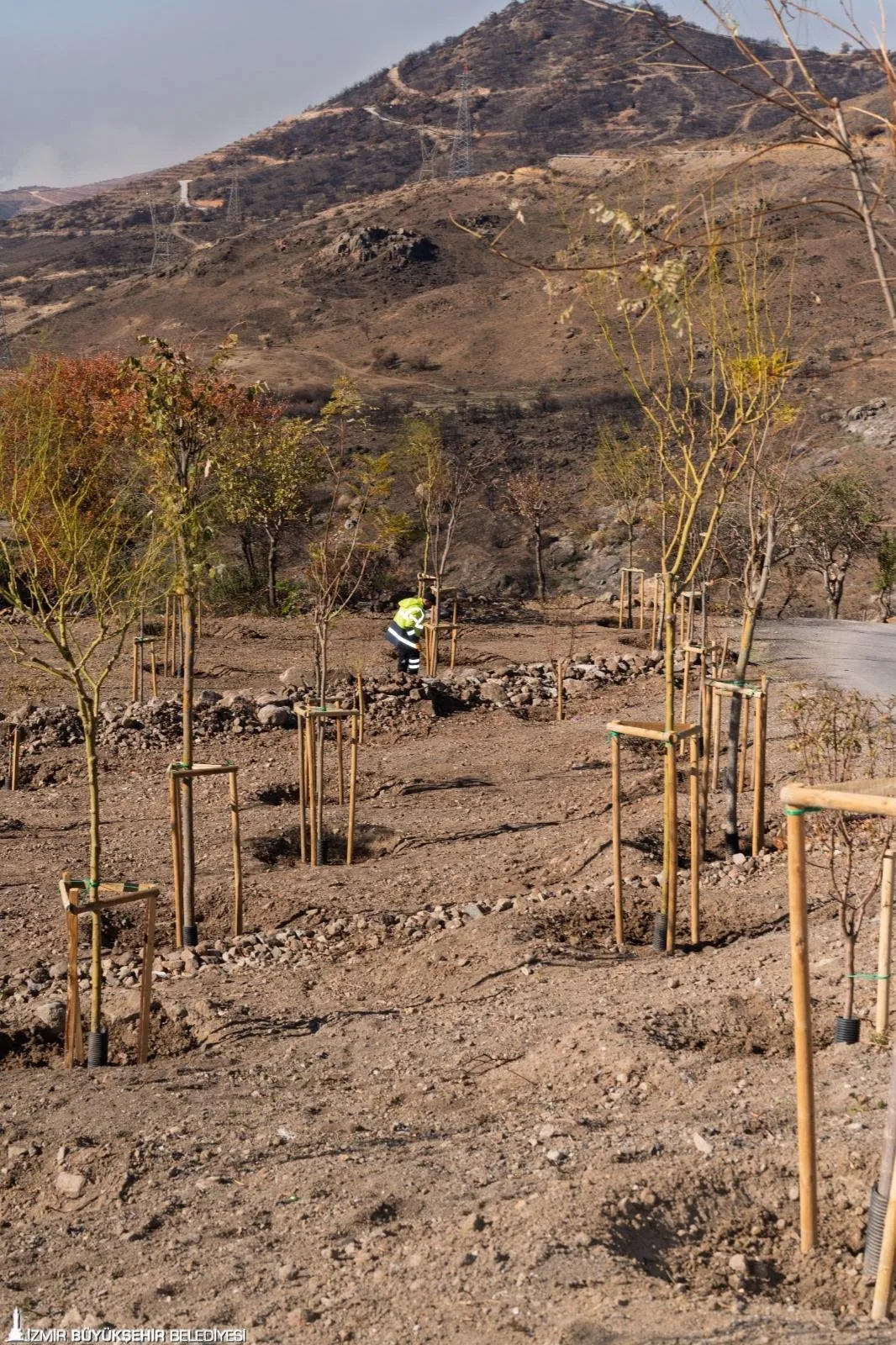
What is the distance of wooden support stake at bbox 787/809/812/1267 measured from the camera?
4000mm

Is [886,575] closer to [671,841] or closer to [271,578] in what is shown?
[271,578]

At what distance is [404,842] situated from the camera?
11531 millimetres

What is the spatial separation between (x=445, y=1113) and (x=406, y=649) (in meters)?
12.4

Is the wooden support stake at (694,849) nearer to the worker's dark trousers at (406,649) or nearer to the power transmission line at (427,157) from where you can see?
the worker's dark trousers at (406,649)

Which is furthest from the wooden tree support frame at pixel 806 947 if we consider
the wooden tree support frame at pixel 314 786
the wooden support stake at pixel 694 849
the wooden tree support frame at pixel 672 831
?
the wooden tree support frame at pixel 314 786

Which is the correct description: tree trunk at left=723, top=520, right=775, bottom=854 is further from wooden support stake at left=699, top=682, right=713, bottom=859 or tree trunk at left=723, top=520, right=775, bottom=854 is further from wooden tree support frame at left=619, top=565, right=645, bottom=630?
wooden tree support frame at left=619, top=565, right=645, bottom=630

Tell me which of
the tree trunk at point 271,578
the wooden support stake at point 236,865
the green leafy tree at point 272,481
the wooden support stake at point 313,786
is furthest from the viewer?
the tree trunk at point 271,578

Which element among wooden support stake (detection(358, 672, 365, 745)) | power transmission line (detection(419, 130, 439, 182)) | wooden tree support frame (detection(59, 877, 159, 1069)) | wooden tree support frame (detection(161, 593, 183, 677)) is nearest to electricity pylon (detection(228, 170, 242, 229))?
power transmission line (detection(419, 130, 439, 182))

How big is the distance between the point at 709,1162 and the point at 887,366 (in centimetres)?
4742

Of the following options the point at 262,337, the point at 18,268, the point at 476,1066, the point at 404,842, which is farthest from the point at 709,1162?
the point at 18,268

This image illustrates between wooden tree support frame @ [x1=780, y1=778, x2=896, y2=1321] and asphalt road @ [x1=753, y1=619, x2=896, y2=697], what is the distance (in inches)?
537

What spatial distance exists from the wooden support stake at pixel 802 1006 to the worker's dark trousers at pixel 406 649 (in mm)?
13865

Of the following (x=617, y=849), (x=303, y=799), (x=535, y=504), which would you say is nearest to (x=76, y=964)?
(x=617, y=849)

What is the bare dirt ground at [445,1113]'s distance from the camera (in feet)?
13.3
